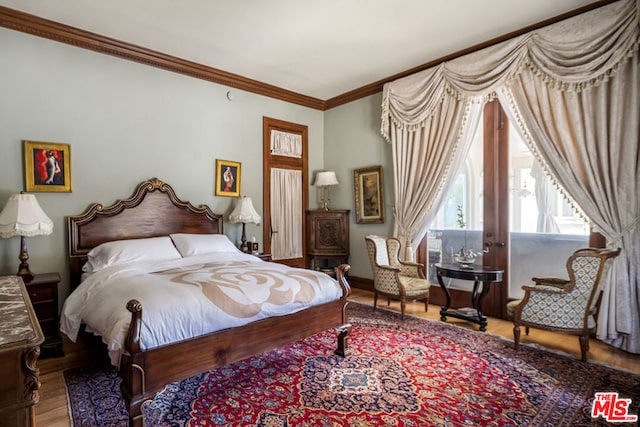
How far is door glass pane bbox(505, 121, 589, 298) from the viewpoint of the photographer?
3.57 m

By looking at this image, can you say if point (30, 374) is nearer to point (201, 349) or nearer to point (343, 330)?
point (201, 349)

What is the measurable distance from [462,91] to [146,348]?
13.5 feet

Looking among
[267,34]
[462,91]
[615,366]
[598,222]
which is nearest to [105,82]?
[267,34]

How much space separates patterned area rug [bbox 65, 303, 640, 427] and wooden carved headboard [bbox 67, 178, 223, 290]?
1.45 metres

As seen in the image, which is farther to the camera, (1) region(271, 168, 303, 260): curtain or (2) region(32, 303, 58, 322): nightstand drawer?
(1) region(271, 168, 303, 260): curtain

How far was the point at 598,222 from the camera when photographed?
3.18m

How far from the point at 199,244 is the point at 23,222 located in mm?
1578

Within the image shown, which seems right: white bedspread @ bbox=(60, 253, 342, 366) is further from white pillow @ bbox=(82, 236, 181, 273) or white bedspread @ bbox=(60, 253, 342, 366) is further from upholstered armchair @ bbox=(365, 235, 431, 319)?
upholstered armchair @ bbox=(365, 235, 431, 319)

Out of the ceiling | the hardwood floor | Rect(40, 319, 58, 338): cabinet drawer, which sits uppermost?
the ceiling

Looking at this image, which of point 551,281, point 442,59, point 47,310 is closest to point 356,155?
point 442,59

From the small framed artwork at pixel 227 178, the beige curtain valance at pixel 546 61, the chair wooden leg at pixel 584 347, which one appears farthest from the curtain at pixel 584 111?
the small framed artwork at pixel 227 178

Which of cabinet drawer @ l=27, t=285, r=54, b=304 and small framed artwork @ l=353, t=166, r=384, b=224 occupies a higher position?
small framed artwork @ l=353, t=166, r=384, b=224

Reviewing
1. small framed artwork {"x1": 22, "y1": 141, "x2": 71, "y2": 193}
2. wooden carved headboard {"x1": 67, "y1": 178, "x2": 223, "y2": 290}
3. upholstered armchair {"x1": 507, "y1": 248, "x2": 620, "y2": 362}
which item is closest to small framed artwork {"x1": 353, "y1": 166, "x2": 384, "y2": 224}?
wooden carved headboard {"x1": 67, "y1": 178, "x2": 223, "y2": 290}

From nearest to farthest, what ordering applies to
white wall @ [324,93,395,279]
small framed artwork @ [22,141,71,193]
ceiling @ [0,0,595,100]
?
ceiling @ [0,0,595,100] < small framed artwork @ [22,141,71,193] < white wall @ [324,93,395,279]
